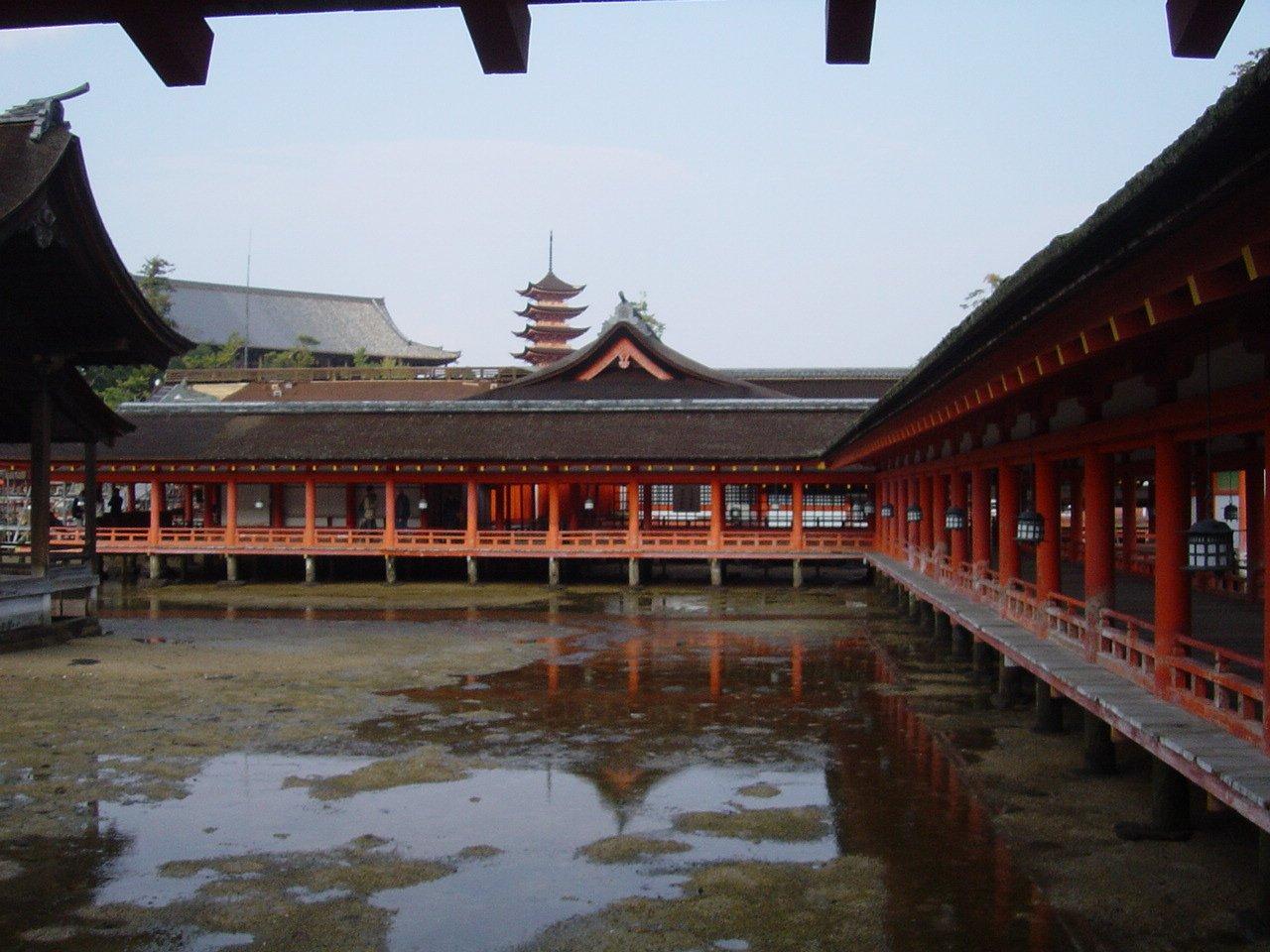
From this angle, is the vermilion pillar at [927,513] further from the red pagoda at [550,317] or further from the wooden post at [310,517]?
the red pagoda at [550,317]

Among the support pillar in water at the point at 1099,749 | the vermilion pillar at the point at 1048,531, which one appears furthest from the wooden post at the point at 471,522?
the support pillar in water at the point at 1099,749

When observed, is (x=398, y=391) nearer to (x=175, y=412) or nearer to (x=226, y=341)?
(x=175, y=412)

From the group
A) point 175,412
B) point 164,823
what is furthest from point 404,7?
point 175,412

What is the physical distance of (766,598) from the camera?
29.1 metres

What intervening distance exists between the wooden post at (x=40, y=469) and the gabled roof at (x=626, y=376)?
22.0 metres

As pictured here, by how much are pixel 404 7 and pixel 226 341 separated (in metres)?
73.9

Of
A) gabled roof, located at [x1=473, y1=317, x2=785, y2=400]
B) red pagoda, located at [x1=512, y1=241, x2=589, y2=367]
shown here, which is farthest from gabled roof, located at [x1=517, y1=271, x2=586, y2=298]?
gabled roof, located at [x1=473, y1=317, x2=785, y2=400]

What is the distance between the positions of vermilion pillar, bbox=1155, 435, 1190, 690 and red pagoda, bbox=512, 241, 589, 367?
59709 mm

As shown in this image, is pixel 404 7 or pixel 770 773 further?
pixel 770 773

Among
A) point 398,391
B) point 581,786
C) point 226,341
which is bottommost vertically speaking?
point 581,786

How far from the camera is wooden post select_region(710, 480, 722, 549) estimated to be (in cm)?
3269

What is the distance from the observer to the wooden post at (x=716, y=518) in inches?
1287

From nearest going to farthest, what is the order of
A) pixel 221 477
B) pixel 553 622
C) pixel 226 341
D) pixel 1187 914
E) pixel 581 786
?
pixel 1187 914 → pixel 581 786 → pixel 553 622 → pixel 221 477 → pixel 226 341

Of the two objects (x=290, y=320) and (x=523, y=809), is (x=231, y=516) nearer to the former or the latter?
(x=523, y=809)
